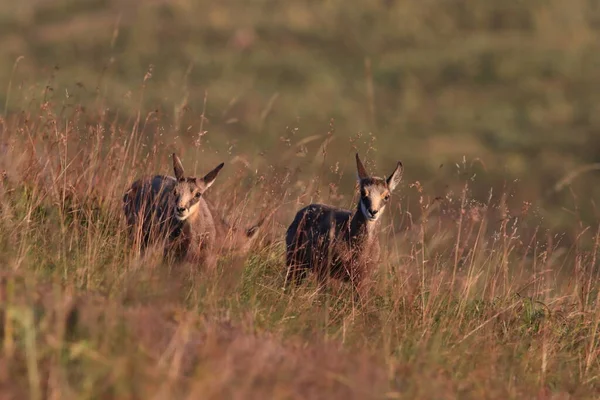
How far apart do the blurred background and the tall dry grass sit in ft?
89.1

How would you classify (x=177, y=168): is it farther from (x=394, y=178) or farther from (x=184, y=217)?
(x=394, y=178)

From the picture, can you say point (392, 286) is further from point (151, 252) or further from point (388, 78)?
point (388, 78)

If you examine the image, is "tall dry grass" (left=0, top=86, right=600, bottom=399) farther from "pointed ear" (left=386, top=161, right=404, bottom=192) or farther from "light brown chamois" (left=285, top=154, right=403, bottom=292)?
"pointed ear" (left=386, top=161, right=404, bottom=192)

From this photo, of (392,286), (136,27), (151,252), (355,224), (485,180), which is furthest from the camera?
(136,27)

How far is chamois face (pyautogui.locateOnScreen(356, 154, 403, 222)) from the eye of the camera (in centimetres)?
920

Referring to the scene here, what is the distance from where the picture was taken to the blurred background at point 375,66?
41.2 metres

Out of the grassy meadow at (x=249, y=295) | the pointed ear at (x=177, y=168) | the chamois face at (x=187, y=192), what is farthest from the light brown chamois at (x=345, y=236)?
the pointed ear at (x=177, y=168)

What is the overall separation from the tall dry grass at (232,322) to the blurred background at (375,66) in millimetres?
27144

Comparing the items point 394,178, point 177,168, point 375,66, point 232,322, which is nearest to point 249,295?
point 232,322

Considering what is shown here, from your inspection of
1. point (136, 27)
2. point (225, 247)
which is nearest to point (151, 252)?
point (225, 247)

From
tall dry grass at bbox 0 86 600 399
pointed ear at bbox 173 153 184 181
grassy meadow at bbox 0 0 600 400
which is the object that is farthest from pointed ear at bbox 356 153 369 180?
pointed ear at bbox 173 153 184 181

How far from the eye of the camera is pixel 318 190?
356 inches

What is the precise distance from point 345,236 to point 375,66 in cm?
4108

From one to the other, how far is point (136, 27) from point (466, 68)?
17573mm
